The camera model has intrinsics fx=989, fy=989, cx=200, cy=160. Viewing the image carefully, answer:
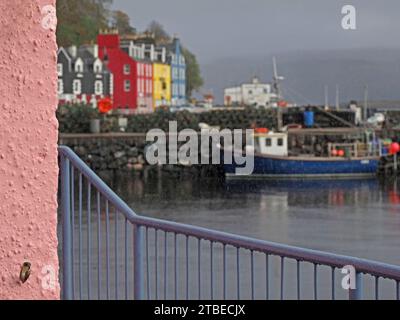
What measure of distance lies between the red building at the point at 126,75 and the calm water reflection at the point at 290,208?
506 cm

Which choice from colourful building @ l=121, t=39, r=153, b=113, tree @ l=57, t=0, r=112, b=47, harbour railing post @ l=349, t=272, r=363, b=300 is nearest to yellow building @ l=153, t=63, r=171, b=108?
colourful building @ l=121, t=39, r=153, b=113

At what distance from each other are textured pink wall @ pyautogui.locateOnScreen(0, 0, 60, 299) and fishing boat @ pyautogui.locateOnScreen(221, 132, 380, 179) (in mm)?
14390

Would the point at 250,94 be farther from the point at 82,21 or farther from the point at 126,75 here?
the point at 82,21

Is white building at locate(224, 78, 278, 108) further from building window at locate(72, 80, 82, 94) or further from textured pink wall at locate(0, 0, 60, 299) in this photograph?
textured pink wall at locate(0, 0, 60, 299)

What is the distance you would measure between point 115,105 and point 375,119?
5.33 m

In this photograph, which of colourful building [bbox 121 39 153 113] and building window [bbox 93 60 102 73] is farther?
colourful building [bbox 121 39 153 113]

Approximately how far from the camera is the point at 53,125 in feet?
2.42

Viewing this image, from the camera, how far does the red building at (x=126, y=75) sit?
20391 mm

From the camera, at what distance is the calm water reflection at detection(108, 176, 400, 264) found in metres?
8.23

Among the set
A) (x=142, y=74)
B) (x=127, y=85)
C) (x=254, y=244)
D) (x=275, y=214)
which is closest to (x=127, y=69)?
(x=127, y=85)


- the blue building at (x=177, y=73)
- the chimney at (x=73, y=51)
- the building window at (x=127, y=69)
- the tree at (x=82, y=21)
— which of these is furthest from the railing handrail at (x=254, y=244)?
the blue building at (x=177, y=73)

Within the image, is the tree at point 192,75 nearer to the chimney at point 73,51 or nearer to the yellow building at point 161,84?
the yellow building at point 161,84

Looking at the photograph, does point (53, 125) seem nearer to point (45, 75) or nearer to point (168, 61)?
point (45, 75)

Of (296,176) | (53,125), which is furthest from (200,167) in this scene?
(53,125)
